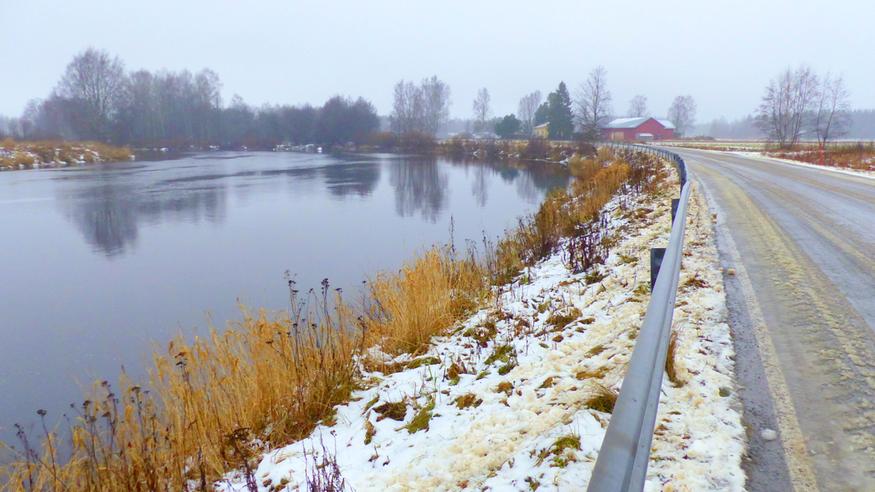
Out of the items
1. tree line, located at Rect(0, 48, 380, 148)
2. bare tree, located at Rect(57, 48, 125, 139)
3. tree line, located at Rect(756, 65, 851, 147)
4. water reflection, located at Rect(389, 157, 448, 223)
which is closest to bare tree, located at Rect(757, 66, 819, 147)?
tree line, located at Rect(756, 65, 851, 147)

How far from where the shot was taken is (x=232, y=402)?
5.36 metres

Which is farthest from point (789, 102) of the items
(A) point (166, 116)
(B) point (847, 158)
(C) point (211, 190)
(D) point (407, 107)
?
(A) point (166, 116)

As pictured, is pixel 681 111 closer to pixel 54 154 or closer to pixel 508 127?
pixel 508 127

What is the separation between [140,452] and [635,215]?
10447 mm

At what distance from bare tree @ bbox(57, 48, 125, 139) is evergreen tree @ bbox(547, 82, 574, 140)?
68.1 meters

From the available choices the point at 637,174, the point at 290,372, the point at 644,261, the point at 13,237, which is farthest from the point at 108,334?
the point at 637,174

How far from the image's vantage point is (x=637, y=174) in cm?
2020

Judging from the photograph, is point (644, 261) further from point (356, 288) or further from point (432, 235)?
point (432, 235)

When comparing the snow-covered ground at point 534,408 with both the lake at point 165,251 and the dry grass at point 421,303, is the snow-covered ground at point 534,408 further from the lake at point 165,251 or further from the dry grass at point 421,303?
the lake at point 165,251

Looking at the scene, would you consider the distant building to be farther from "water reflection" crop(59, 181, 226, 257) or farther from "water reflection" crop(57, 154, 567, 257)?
"water reflection" crop(59, 181, 226, 257)

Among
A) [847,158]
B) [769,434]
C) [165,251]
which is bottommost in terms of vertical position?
[165,251]

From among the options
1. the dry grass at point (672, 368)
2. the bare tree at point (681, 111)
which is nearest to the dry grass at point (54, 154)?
the dry grass at point (672, 368)

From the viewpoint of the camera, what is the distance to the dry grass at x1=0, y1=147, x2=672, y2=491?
4277 mm

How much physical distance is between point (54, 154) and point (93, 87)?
3710cm
